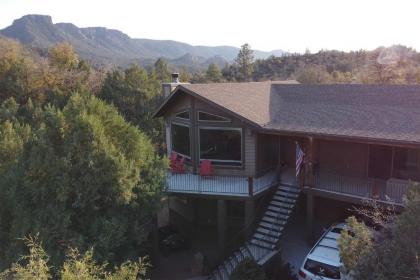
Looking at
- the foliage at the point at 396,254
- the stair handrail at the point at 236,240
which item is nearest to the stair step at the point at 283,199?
the stair handrail at the point at 236,240

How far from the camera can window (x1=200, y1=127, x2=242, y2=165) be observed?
17078 millimetres

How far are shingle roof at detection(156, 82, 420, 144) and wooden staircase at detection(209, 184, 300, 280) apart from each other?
2877mm

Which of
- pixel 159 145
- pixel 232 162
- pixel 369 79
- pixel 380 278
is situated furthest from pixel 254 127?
pixel 369 79

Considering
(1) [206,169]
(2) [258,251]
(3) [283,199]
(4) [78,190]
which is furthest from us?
(1) [206,169]

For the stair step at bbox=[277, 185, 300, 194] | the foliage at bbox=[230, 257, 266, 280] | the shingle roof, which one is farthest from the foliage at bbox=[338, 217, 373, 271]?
the stair step at bbox=[277, 185, 300, 194]

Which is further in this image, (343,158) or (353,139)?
(343,158)

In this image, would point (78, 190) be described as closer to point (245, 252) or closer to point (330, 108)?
point (245, 252)

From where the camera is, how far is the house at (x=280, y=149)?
1457 centimetres

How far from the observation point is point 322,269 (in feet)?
38.1

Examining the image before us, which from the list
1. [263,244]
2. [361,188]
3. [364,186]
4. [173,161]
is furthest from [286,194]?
[173,161]

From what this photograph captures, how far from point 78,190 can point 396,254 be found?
9272 millimetres

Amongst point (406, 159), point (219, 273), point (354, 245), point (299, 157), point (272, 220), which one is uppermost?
point (299, 157)

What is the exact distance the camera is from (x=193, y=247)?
687 inches

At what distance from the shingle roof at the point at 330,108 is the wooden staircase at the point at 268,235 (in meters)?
2.88
